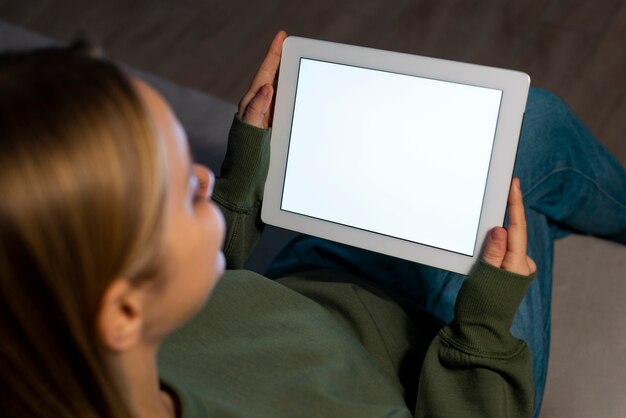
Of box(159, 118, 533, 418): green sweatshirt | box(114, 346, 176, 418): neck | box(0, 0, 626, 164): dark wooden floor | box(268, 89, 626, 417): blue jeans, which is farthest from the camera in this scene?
box(0, 0, 626, 164): dark wooden floor

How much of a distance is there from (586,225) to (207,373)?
687mm

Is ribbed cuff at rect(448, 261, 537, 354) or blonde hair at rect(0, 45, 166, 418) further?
ribbed cuff at rect(448, 261, 537, 354)

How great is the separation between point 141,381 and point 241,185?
1.22 ft

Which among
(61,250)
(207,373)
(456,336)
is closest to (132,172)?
(61,250)

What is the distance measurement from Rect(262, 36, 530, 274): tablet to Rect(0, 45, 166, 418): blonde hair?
43cm

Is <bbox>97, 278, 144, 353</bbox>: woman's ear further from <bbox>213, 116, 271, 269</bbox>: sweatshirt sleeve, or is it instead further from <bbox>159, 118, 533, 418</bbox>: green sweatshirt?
<bbox>213, 116, 271, 269</bbox>: sweatshirt sleeve

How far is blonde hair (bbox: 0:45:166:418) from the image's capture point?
0.45 metres

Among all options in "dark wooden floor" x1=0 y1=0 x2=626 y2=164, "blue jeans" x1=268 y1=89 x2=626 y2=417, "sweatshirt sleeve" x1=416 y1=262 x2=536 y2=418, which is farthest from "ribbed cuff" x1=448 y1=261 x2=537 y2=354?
"dark wooden floor" x1=0 y1=0 x2=626 y2=164

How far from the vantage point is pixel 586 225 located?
45.8 inches

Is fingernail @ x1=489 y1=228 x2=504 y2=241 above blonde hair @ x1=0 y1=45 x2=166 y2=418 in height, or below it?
below

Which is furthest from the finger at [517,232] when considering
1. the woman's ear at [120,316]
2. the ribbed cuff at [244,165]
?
the woman's ear at [120,316]

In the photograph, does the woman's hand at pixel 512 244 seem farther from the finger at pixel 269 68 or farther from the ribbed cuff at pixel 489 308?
the finger at pixel 269 68

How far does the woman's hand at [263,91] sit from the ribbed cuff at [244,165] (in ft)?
0.05

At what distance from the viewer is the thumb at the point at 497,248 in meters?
0.80
